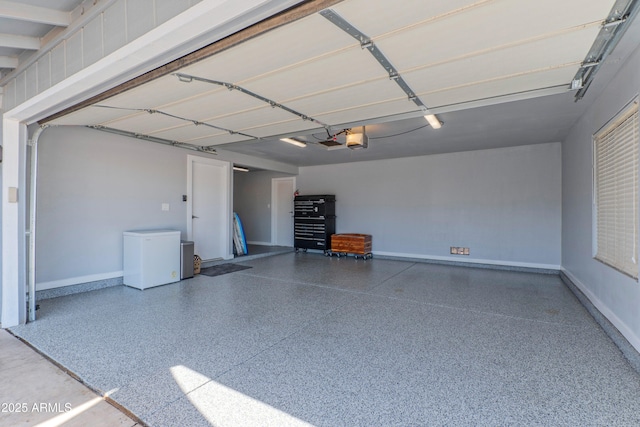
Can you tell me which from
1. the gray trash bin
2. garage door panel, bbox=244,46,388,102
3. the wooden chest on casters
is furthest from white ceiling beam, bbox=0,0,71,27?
the wooden chest on casters

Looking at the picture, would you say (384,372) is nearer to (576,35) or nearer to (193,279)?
(576,35)

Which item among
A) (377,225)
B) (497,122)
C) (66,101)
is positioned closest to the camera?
(66,101)

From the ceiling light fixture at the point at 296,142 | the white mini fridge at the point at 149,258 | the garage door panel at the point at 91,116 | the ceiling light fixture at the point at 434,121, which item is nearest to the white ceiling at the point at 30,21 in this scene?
the garage door panel at the point at 91,116

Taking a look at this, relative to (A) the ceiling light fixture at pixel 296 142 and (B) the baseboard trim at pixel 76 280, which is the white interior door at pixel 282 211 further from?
(B) the baseboard trim at pixel 76 280

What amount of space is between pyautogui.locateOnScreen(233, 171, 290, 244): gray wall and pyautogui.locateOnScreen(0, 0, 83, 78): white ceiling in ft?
21.0

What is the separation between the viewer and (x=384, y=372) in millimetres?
2143

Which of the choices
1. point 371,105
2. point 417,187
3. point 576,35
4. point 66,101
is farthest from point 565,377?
point 417,187

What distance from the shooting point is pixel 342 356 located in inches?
93.9

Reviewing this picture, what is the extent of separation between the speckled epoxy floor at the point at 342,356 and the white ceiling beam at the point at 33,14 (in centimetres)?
253

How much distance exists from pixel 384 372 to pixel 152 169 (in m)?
4.70

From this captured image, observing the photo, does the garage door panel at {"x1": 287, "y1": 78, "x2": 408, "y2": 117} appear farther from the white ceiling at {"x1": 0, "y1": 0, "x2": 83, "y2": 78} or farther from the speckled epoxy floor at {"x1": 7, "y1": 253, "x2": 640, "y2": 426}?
the speckled epoxy floor at {"x1": 7, "y1": 253, "x2": 640, "y2": 426}

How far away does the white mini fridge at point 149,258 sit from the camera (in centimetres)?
429

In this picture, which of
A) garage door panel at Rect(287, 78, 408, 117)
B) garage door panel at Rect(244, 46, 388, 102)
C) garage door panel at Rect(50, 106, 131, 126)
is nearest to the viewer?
garage door panel at Rect(244, 46, 388, 102)

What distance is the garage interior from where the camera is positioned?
5.77 ft
